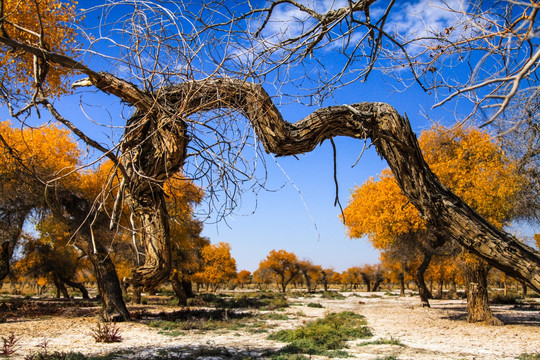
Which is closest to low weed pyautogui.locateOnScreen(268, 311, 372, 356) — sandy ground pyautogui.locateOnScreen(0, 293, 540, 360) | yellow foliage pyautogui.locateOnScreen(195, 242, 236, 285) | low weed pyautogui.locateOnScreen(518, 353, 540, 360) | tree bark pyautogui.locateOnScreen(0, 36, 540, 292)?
sandy ground pyautogui.locateOnScreen(0, 293, 540, 360)

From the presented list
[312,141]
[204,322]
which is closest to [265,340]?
[204,322]

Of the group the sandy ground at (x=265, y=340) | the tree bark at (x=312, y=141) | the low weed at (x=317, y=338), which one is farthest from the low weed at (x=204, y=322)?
the tree bark at (x=312, y=141)

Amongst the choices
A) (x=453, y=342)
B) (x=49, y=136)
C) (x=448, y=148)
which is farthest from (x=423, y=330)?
(x=49, y=136)

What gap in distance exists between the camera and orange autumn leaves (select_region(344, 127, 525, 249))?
48.1 feet

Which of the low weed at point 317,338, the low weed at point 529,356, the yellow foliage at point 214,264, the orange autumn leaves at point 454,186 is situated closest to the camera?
the low weed at point 529,356

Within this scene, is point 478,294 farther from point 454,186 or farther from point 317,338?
point 317,338

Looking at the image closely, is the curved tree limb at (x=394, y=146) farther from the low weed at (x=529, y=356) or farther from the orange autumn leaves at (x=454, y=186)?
the orange autumn leaves at (x=454, y=186)

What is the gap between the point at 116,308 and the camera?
15.4m

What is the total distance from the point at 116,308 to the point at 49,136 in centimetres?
804

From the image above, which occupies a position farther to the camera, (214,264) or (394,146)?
(214,264)

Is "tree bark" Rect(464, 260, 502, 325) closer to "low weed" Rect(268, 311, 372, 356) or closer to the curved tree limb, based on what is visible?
"low weed" Rect(268, 311, 372, 356)

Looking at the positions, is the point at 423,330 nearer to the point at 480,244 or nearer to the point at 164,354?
the point at 164,354

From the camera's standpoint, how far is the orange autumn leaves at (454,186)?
48.1 ft

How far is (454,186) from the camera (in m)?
15.8
